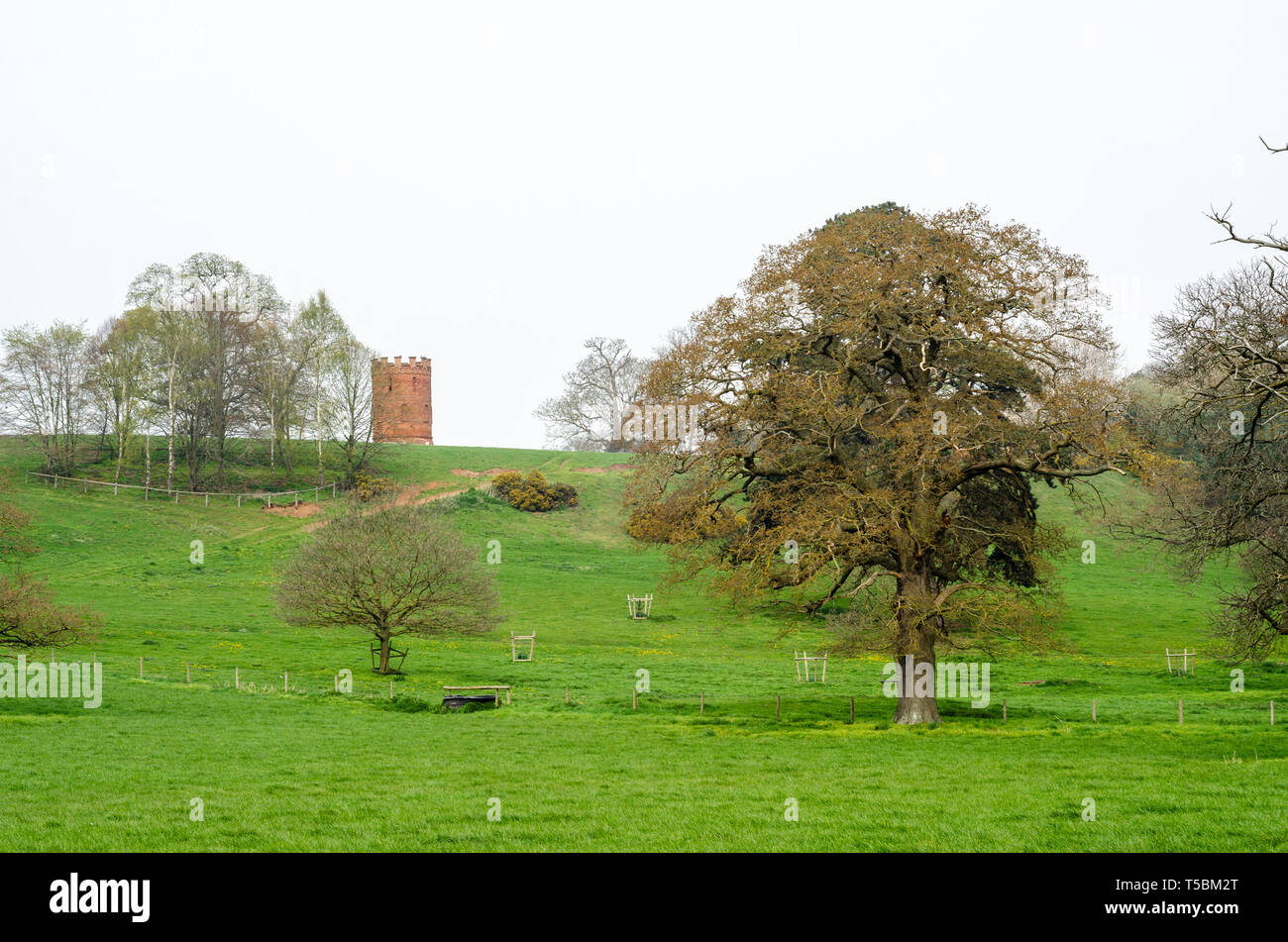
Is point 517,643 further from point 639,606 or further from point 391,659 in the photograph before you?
point 639,606

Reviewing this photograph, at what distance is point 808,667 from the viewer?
133 feet

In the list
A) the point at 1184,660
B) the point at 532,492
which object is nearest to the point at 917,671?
the point at 1184,660

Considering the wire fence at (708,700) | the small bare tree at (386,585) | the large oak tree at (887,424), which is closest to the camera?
the large oak tree at (887,424)

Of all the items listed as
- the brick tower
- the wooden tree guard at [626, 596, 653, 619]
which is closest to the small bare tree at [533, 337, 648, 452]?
the brick tower

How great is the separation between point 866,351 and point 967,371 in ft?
14.3

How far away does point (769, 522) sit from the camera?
34.2 metres

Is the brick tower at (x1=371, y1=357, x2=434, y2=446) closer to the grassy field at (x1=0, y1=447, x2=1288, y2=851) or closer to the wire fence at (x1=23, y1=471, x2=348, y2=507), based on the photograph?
the wire fence at (x1=23, y1=471, x2=348, y2=507)

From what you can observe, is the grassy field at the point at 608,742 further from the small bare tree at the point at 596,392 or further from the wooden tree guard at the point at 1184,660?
the small bare tree at the point at 596,392

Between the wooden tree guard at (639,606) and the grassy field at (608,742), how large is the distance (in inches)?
27.9

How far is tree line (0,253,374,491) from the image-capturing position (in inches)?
2975

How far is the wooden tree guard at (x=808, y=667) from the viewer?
38.8 metres

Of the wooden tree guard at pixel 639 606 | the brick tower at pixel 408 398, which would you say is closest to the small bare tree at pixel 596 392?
the brick tower at pixel 408 398

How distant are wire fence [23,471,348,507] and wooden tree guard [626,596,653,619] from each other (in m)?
30.8
